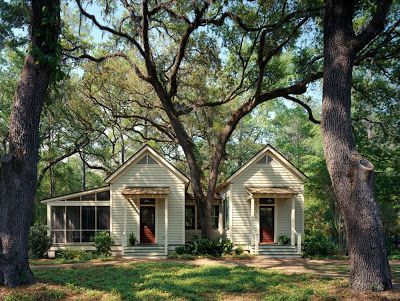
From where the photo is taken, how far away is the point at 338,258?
1817 cm

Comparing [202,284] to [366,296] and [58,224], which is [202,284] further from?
[58,224]

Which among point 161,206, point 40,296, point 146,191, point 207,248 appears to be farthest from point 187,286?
point 161,206

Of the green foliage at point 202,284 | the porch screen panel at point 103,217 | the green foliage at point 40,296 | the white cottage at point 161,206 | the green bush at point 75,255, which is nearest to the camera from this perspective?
the green foliage at point 40,296

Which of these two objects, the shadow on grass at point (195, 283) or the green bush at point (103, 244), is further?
the green bush at point (103, 244)

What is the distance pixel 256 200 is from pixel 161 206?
4.88 m

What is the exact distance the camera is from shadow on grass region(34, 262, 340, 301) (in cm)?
892

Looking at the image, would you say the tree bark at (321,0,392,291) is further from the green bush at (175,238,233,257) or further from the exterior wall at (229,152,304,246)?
the exterior wall at (229,152,304,246)

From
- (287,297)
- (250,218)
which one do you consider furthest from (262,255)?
(287,297)

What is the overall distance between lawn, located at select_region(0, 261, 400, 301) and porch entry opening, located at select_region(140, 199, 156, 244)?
7.88 metres

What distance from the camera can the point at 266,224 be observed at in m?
20.9

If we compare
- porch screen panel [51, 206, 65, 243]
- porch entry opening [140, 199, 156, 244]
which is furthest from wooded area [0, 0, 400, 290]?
porch screen panel [51, 206, 65, 243]

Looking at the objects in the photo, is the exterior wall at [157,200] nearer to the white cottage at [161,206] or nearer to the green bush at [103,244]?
the white cottage at [161,206]

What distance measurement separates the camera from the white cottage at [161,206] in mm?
20594

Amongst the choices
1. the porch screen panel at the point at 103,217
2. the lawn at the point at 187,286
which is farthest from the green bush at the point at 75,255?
the lawn at the point at 187,286
